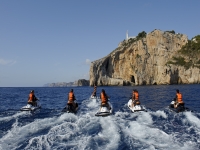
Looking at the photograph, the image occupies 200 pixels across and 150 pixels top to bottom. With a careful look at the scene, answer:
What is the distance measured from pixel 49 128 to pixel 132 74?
113 meters

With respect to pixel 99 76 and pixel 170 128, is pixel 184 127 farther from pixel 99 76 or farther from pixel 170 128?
pixel 99 76

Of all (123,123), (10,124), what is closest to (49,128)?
(10,124)

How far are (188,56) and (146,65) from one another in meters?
21.6

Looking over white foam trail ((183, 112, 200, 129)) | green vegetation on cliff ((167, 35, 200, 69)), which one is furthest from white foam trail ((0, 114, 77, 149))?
green vegetation on cliff ((167, 35, 200, 69))

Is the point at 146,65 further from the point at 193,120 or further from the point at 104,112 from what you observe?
the point at 193,120

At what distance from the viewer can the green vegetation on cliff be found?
11412 centimetres

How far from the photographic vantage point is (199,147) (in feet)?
38.3

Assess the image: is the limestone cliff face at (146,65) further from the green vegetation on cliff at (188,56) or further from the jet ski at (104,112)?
the jet ski at (104,112)

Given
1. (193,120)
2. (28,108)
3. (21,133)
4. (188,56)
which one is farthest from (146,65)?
(21,133)

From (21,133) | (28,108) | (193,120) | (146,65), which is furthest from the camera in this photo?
(146,65)

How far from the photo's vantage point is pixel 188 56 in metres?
116

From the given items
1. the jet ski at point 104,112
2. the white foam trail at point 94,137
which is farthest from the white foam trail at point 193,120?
the jet ski at point 104,112

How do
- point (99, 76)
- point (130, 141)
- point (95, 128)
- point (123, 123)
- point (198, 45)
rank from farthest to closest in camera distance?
point (99, 76), point (198, 45), point (123, 123), point (95, 128), point (130, 141)

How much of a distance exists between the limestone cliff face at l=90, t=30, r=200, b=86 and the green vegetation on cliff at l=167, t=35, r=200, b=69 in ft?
8.34
